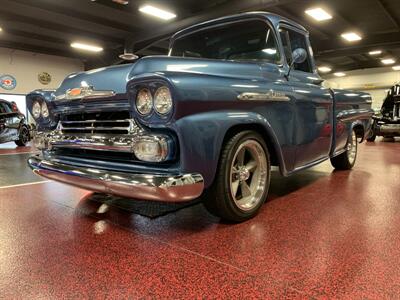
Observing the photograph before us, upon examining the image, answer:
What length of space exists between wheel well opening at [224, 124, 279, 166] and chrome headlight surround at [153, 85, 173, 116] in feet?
1.64

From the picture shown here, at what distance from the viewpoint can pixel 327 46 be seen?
44.0 ft

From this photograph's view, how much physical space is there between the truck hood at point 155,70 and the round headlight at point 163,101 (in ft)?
0.32

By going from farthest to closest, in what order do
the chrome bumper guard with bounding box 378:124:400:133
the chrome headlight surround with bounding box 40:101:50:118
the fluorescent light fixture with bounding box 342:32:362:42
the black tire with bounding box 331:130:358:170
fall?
the fluorescent light fixture with bounding box 342:32:362:42 → the chrome bumper guard with bounding box 378:124:400:133 → the black tire with bounding box 331:130:358:170 → the chrome headlight surround with bounding box 40:101:50:118

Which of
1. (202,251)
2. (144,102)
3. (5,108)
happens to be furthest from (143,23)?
(202,251)

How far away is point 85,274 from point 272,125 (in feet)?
5.33

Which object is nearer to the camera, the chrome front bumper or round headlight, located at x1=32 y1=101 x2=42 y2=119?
the chrome front bumper

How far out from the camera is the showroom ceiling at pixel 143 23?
29.0 ft

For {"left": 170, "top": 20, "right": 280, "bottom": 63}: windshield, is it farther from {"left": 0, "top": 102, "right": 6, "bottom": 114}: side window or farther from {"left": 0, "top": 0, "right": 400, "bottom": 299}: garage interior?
{"left": 0, "top": 102, "right": 6, "bottom": 114}: side window

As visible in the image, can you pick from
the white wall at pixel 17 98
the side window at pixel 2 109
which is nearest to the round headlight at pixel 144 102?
the side window at pixel 2 109

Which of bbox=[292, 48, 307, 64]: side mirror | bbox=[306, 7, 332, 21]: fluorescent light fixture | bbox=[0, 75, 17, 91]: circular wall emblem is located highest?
bbox=[306, 7, 332, 21]: fluorescent light fixture

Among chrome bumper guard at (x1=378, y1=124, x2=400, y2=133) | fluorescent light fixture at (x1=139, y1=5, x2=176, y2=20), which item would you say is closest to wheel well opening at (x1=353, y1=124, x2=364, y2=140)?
chrome bumper guard at (x1=378, y1=124, x2=400, y2=133)

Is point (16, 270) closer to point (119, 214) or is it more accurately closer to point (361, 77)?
point (119, 214)

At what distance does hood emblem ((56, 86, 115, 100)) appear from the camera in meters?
2.12

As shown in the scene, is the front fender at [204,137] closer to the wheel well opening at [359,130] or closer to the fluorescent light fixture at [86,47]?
the wheel well opening at [359,130]
